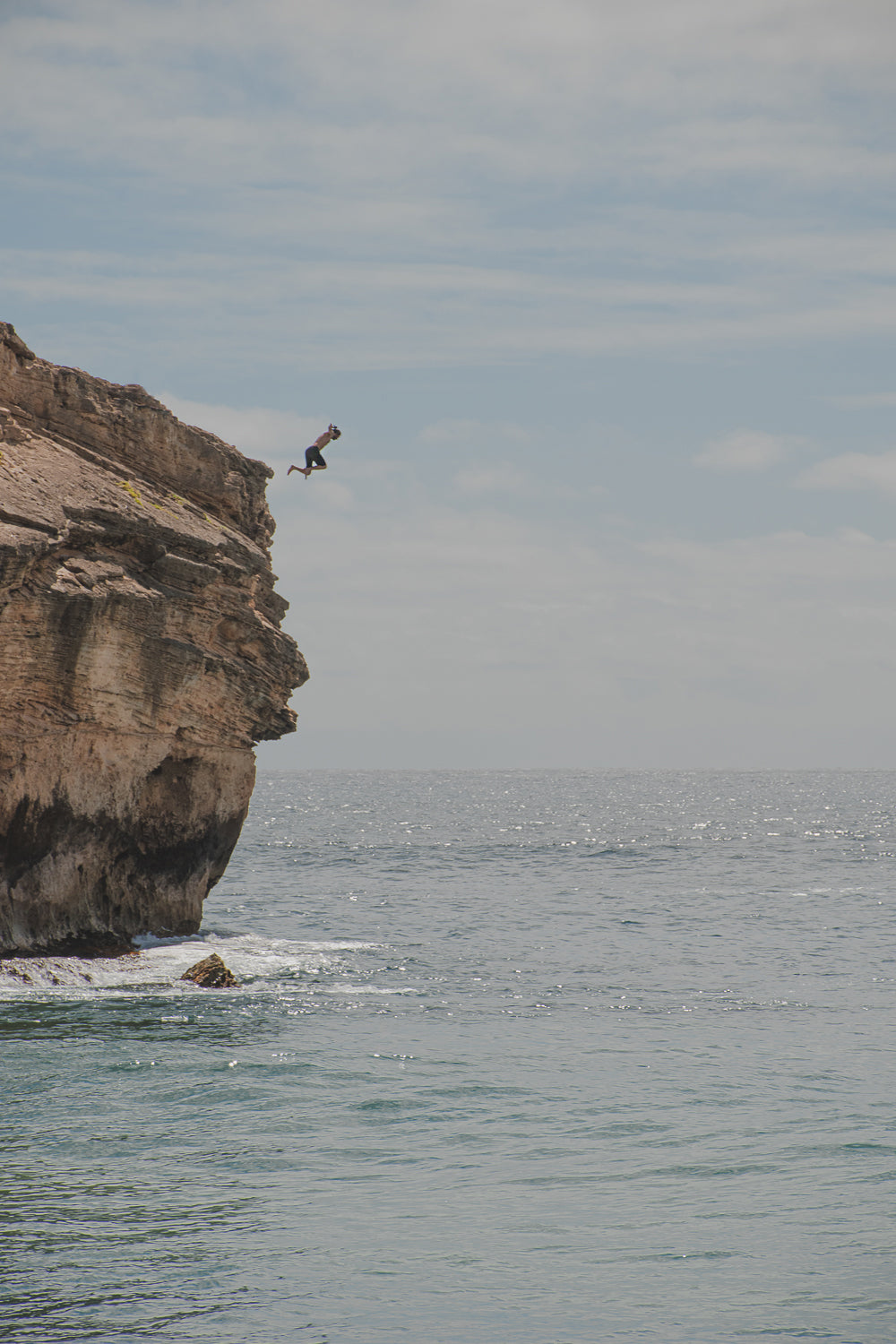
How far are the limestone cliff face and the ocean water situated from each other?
2.11 m

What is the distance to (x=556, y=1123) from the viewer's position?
17219 mm

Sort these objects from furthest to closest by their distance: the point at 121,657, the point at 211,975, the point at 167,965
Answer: the point at 167,965
the point at 121,657
the point at 211,975

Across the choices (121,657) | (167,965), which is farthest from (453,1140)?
(121,657)

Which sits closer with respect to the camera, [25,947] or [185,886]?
[25,947]

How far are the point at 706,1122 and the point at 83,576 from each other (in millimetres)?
16923

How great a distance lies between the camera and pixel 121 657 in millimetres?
27172

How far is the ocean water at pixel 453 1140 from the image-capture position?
11500 mm

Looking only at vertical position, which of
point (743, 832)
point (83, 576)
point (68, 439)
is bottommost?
point (743, 832)

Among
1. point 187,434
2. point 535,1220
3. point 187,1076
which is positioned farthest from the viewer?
point 187,434

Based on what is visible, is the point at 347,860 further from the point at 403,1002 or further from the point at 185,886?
the point at 403,1002

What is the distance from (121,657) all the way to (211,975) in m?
7.34

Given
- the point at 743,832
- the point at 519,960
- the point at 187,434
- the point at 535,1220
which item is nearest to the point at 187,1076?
the point at 535,1220

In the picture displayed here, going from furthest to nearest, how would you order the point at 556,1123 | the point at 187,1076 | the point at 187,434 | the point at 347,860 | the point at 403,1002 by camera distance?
1. the point at 347,860
2. the point at 187,434
3. the point at 403,1002
4. the point at 187,1076
5. the point at 556,1123

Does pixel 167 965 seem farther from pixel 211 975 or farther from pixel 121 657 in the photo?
pixel 121 657
